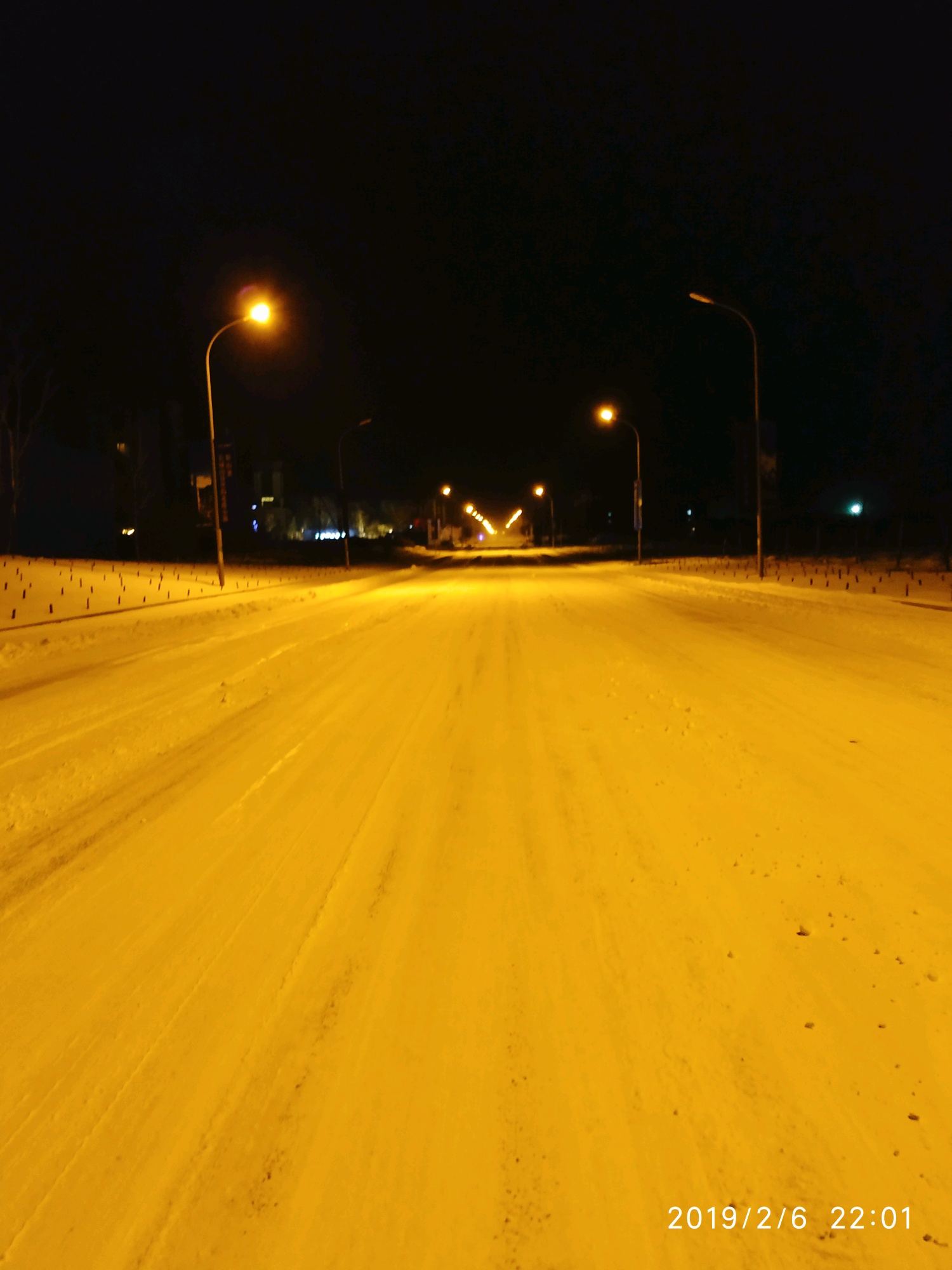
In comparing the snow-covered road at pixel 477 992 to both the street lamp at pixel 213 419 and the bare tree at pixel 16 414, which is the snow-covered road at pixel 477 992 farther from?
the bare tree at pixel 16 414

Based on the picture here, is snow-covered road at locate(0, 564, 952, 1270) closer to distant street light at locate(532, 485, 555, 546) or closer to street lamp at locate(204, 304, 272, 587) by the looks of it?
street lamp at locate(204, 304, 272, 587)

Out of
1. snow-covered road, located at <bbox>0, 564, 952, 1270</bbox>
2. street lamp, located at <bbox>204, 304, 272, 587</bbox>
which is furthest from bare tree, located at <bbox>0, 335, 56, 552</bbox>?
snow-covered road, located at <bbox>0, 564, 952, 1270</bbox>

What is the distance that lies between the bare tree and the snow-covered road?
41.5 m

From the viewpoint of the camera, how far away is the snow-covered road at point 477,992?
2.50 meters

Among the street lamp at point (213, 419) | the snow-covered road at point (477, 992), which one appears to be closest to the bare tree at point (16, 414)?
the street lamp at point (213, 419)

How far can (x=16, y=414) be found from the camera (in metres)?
49.0

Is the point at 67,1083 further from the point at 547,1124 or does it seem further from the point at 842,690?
the point at 842,690

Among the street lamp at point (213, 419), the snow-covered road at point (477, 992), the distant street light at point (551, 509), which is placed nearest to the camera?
the snow-covered road at point (477, 992)

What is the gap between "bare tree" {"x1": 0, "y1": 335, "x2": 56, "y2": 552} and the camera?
44062 millimetres

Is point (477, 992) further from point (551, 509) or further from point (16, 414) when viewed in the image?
point (551, 509)

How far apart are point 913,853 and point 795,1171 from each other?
2861mm

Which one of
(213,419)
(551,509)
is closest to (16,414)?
(213,419)

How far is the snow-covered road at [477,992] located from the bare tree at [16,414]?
4151cm

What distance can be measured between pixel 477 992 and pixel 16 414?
177ft
